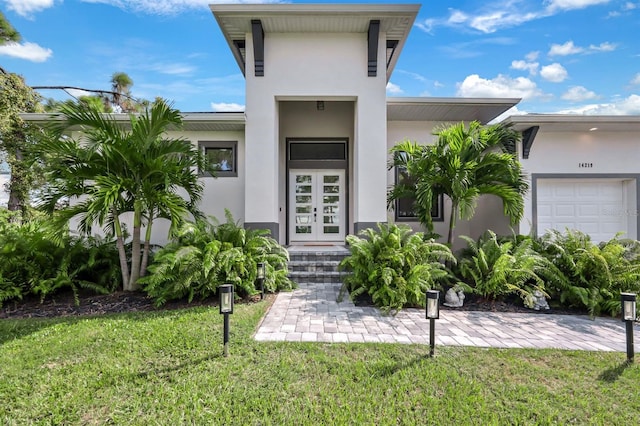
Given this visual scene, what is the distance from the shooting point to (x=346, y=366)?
2648mm

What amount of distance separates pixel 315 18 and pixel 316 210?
4.72 m

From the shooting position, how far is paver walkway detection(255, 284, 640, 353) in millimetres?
3268

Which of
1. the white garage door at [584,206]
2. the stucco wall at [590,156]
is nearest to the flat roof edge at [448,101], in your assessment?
the stucco wall at [590,156]

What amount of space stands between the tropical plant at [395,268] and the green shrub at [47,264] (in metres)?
4.21

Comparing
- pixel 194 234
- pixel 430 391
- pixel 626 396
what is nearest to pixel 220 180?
pixel 194 234

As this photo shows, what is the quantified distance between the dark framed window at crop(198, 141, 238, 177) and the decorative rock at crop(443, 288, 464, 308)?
5428 millimetres

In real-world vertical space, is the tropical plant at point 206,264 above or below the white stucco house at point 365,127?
below

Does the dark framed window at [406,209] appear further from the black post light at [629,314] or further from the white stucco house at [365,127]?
the black post light at [629,314]

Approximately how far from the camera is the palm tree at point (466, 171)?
17.6 ft

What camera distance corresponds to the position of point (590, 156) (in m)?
7.10

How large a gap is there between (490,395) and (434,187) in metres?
4.30

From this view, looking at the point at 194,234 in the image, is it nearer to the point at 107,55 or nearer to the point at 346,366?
the point at 346,366

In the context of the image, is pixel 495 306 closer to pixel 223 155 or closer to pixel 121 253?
pixel 121 253

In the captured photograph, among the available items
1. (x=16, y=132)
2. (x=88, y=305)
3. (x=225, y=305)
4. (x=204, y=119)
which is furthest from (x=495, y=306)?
(x=16, y=132)
